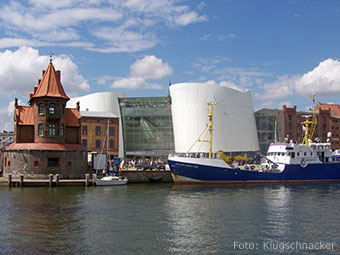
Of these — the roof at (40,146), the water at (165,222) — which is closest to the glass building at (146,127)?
the roof at (40,146)

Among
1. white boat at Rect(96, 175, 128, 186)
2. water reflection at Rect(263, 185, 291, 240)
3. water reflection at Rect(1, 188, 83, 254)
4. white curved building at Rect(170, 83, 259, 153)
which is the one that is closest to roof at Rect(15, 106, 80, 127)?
white boat at Rect(96, 175, 128, 186)

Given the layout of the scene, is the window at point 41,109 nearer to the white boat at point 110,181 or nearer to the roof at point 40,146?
the roof at point 40,146

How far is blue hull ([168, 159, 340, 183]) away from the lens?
54219 millimetres

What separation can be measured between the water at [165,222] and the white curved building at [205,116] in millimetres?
39925

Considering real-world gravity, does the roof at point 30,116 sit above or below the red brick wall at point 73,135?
above

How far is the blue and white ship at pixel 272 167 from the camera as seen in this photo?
5434 centimetres

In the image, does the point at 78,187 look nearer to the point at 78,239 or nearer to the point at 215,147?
the point at 78,239

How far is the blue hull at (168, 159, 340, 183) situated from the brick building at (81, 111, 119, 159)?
31.2m

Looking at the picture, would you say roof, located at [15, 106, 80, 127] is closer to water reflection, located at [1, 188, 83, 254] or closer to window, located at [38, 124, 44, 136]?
window, located at [38, 124, 44, 136]

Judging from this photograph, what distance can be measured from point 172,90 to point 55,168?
4109 centimetres

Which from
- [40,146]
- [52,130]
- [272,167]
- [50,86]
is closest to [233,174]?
[272,167]

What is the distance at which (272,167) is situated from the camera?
58.5 m

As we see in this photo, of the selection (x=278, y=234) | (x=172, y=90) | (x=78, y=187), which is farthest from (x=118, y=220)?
(x=172, y=90)

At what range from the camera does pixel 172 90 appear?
8762 centimetres
